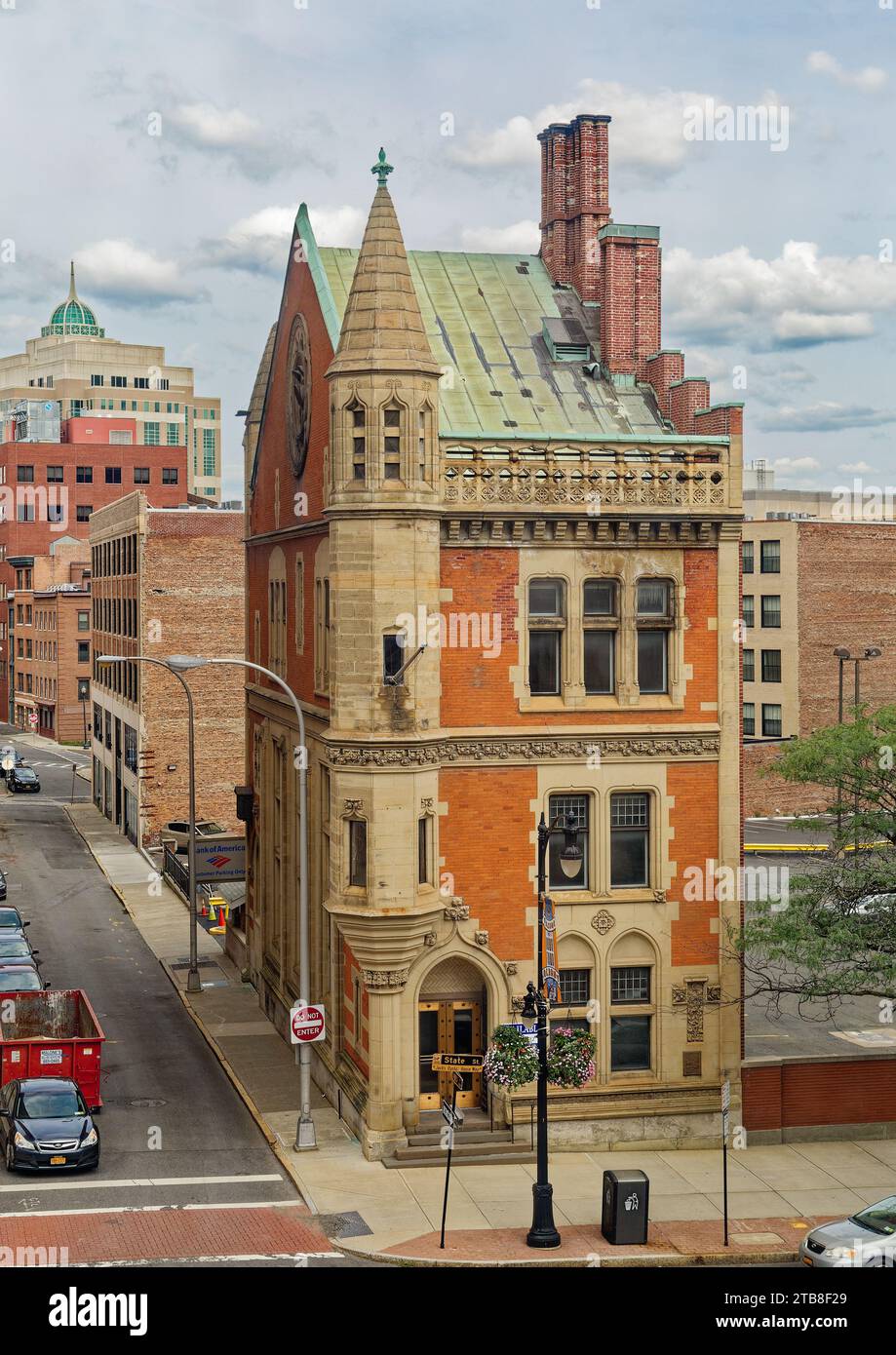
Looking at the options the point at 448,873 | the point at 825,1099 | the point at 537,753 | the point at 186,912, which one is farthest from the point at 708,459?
the point at 186,912

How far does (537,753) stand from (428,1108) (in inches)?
291

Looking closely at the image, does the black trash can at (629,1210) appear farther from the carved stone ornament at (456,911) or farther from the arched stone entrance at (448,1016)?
the carved stone ornament at (456,911)

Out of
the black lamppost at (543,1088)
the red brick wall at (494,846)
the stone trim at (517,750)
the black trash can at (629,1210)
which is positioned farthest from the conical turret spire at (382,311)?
the black trash can at (629,1210)

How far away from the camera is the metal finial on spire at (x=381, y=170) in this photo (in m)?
29.9

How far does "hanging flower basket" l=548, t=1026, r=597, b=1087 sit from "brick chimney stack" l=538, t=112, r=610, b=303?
18.0 meters

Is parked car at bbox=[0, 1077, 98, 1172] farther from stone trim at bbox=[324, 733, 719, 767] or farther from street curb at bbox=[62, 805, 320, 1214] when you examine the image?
stone trim at bbox=[324, 733, 719, 767]

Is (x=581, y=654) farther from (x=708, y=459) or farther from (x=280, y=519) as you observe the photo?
(x=280, y=519)

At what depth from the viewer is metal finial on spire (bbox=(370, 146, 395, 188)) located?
29.9 metres

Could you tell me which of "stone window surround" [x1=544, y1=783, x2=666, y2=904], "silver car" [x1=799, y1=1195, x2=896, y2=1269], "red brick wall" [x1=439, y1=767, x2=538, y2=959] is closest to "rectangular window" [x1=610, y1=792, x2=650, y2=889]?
"stone window surround" [x1=544, y1=783, x2=666, y2=904]

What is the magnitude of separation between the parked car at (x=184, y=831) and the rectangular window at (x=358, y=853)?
106 ft

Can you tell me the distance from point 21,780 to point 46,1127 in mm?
67385

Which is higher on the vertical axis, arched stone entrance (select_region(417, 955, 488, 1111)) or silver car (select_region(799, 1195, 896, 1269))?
arched stone entrance (select_region(417, 955, 488, 1111))

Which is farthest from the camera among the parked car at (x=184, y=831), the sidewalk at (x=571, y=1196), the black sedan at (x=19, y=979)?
the parked car at (x=184, y=831)

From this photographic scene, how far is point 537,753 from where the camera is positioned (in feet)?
101
